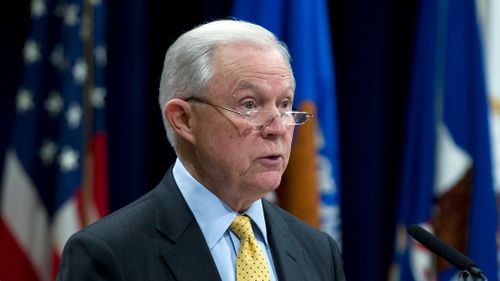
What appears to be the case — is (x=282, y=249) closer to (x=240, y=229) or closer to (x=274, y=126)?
(x=240, y=229)

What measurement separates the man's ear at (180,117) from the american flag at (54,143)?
1.76m

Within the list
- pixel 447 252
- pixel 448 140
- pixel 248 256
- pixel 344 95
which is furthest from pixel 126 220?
pixel 344 95

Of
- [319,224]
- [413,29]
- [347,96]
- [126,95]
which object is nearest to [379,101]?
[347,96]

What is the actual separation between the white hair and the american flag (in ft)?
5.81

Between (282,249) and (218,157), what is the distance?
0.31 metres

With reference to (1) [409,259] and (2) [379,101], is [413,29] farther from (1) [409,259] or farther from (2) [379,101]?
(1) [409,259]

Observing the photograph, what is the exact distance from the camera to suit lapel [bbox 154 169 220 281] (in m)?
2.09

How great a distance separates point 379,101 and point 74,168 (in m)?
1.62

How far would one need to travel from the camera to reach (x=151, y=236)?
83.5 inches

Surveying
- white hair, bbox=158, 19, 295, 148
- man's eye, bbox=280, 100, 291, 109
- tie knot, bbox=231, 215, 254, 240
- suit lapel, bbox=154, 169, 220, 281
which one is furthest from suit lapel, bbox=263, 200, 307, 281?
white hair, bbox=158, 19, 295, 148

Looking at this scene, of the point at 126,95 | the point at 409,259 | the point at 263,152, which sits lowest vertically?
the point at 409,259

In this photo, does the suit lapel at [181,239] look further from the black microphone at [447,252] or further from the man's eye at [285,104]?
the black microphone at [447,252]

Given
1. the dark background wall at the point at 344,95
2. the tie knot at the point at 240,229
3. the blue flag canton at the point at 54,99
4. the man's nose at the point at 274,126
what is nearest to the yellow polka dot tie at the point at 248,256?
the tie knot at the point at 240,229

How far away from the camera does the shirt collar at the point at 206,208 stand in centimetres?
219
